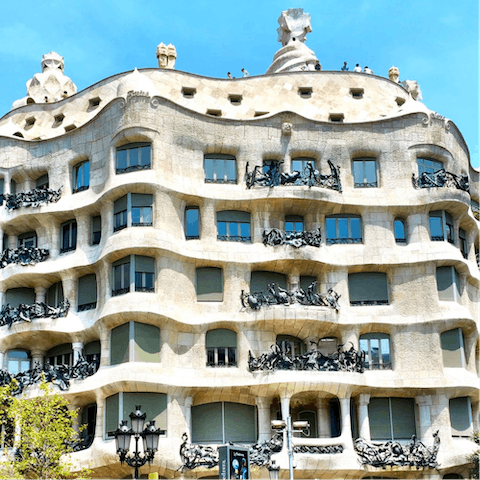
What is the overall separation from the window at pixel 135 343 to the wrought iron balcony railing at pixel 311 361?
399cm

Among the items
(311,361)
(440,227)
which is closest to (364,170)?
(440,227)

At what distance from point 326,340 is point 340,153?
8419 millimetres

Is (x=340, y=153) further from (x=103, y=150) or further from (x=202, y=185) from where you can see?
(x=103, y=150)

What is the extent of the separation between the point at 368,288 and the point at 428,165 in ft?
21.3

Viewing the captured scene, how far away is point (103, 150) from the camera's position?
43250 mm

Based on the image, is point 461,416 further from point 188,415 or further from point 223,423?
point 188,415

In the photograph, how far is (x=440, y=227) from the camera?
1709 inches

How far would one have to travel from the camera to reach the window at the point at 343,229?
43.4 m

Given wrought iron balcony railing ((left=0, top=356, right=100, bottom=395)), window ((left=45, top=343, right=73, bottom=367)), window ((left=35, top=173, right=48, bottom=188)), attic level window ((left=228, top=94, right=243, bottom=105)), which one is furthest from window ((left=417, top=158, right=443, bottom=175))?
window ((left=45, top=343, right=73, bottom=367))

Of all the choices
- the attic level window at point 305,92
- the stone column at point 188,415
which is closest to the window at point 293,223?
the attic level window at point 305,92

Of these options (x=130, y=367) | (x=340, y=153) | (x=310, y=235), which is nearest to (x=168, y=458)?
(x=130, y=367)

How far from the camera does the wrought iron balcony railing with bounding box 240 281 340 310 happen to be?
134ft

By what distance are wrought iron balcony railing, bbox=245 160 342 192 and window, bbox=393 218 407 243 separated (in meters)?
2.96

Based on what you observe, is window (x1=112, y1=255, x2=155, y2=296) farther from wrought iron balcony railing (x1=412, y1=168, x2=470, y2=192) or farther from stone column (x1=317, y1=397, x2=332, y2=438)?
wrought iron balcony railing (x1=412, y1=168, x2=470, y2=192)
